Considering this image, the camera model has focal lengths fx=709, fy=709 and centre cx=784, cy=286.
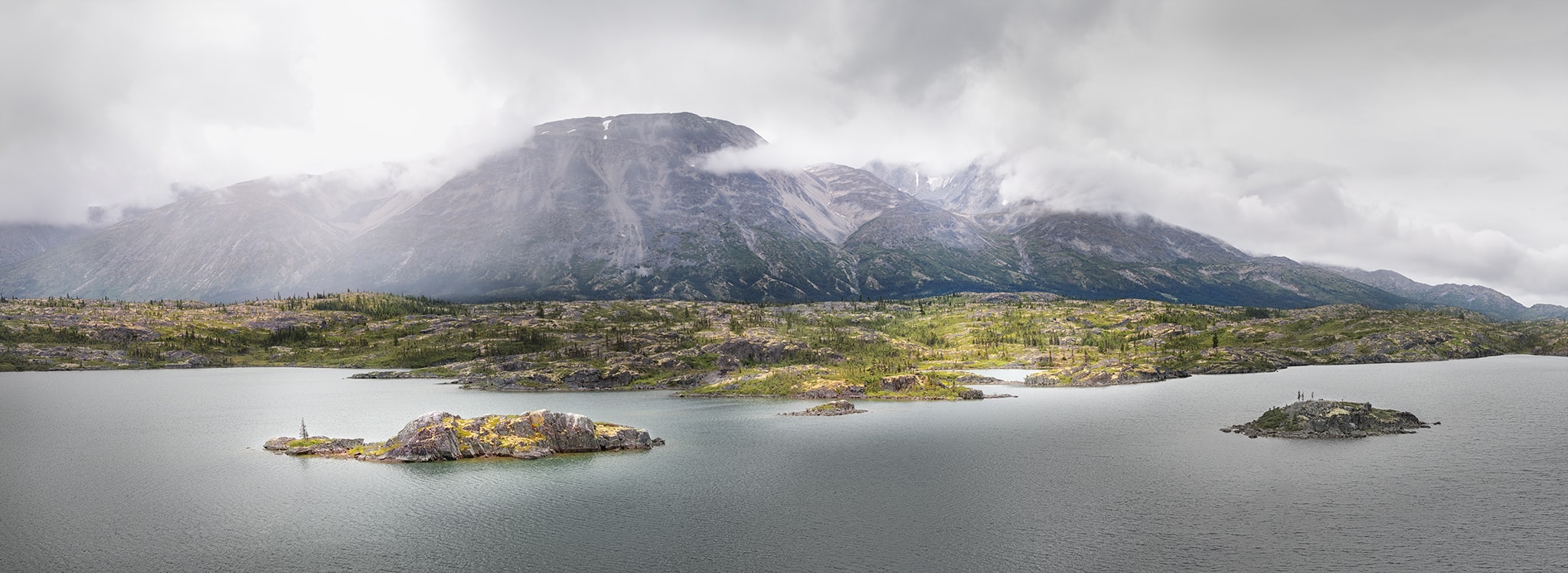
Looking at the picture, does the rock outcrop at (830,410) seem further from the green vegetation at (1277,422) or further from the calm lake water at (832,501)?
the green vegetation at (1277,422)

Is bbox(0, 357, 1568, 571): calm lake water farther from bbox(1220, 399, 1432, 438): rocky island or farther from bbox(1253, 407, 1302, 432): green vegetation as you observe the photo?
bbox(1253, 407, 1302, 432): green vegetation

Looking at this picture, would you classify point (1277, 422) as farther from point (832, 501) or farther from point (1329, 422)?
point (832, 501)

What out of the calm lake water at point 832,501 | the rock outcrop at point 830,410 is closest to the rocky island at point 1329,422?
the calm lake water at point 832,501

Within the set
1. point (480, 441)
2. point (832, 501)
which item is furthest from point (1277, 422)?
point (480, 441)

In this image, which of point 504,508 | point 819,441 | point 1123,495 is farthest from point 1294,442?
point 504,508

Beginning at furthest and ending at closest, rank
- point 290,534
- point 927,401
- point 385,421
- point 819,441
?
point 927,401 < point 385,421 < point 819,441 < point 290,534

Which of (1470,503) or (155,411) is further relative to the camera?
(155,411)

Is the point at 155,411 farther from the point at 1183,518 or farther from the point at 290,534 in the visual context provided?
the point at 1183,518
